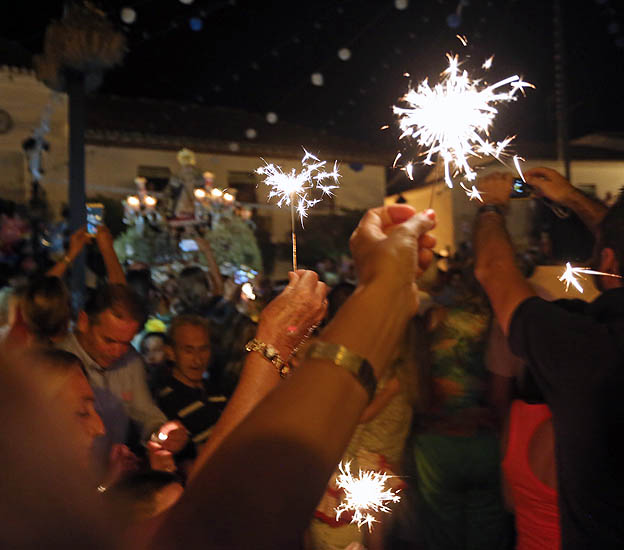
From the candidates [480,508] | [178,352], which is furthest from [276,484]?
[480,508]

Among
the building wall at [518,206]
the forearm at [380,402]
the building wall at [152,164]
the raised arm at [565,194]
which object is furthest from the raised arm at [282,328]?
the building wall at [152,164]

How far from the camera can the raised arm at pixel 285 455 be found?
2.23 ft

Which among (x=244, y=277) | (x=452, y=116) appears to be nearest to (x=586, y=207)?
(x=452, y=116)

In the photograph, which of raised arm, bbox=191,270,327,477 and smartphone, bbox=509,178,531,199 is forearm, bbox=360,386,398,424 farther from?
raised arm, bbox=191,270,327,477

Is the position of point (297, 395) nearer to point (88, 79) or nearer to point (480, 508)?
point (480, 508)

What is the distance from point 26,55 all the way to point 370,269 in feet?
69.5

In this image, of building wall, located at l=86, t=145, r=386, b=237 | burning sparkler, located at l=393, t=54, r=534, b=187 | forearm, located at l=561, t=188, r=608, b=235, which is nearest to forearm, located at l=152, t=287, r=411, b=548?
burning sparkler, located at l=393, t=54, r=534, b=187

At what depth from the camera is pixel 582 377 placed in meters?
1.47

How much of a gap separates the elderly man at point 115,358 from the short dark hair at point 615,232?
7.48 feet

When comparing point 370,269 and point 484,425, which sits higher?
point 370,269

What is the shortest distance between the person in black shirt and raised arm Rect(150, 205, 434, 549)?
238cm

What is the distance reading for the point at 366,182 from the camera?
20.9 meters

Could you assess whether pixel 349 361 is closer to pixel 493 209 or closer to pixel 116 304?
pixel 493 209

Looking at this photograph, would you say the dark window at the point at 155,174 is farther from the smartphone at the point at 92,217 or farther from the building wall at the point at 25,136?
the smartphone at the point at 92,217
